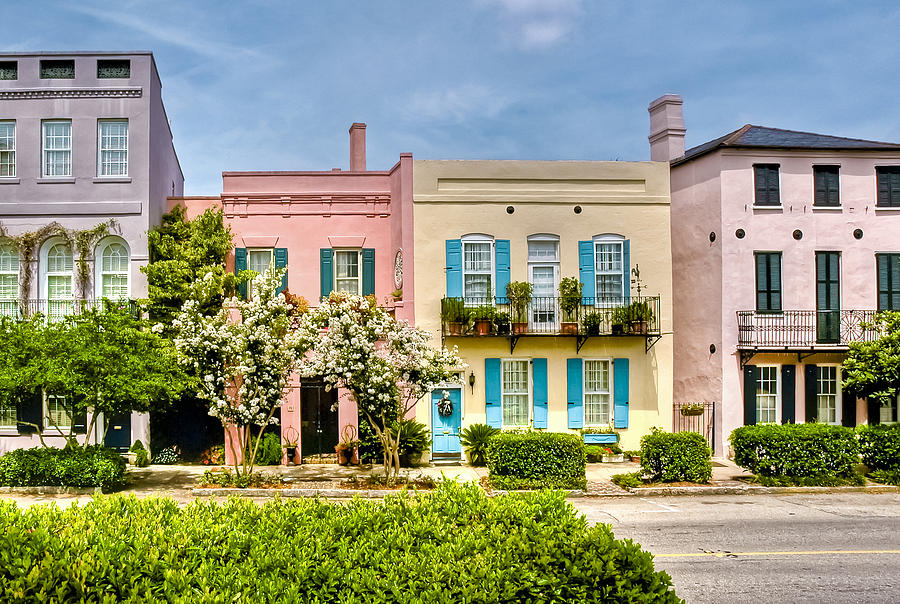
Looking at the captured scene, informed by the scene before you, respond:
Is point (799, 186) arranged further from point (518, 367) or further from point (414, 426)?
point (414, 426)

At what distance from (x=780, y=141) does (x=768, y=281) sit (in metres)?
4.08

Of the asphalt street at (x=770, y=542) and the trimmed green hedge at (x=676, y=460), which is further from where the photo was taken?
the trimmed green hedge at (x=676, y=460)

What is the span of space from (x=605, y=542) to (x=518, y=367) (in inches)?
613

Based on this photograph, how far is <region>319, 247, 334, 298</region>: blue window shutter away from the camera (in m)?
21.9

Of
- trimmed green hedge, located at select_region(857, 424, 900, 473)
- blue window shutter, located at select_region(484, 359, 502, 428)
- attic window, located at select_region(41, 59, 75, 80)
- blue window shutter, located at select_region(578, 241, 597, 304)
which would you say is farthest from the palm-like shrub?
attic window, located at select_region(41, 59, 75, 80)

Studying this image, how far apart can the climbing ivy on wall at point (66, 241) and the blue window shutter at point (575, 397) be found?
43.9ft

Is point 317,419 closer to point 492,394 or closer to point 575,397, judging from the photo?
point 492,394

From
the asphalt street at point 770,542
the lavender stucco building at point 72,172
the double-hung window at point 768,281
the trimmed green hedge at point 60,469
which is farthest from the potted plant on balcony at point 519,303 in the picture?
the trimmed green hedge at point 60,469

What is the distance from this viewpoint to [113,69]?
21594mm

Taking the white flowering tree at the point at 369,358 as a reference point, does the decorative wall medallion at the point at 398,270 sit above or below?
above

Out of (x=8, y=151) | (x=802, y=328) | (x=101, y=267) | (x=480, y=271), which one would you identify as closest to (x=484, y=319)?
(x=480, y=271)

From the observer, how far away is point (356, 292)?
2231 centimetres

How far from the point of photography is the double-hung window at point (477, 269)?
21.5 metres

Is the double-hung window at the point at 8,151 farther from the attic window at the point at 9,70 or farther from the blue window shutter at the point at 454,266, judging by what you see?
the blue window shutter at the point at 454,266
